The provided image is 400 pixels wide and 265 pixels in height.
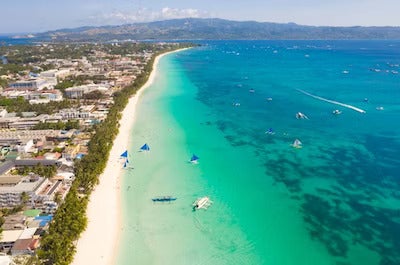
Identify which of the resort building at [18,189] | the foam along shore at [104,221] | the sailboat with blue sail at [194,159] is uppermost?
the resort building at [18,189]

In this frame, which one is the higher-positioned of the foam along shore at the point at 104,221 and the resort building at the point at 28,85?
the resort building at the point at 28,85

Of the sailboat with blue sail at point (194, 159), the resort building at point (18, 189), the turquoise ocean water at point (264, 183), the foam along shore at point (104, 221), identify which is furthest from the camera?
the sailboat with blue sail at point (194, 159)

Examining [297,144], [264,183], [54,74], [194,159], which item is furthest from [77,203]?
[54,74]

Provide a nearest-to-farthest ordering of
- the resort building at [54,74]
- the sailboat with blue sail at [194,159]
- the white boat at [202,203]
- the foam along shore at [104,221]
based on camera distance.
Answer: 1. the foam along shore at [104,221]
2. the white boat at [202,203]
3. the sailboat with blue sail at [194,159]
4. the resort building at [54,74]

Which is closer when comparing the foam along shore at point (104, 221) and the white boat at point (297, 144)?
the foam along shore at point (104, 221)

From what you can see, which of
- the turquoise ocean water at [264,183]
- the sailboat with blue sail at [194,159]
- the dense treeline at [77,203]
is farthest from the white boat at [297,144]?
the dense treeline at [77,203]

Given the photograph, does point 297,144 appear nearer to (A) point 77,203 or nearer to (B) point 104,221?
(B) point 104,221

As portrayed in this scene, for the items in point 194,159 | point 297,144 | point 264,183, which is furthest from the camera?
point 297,144

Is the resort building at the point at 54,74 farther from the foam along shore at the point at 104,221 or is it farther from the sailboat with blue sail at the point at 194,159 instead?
the sailboat with blue sail at the point at 194,159
